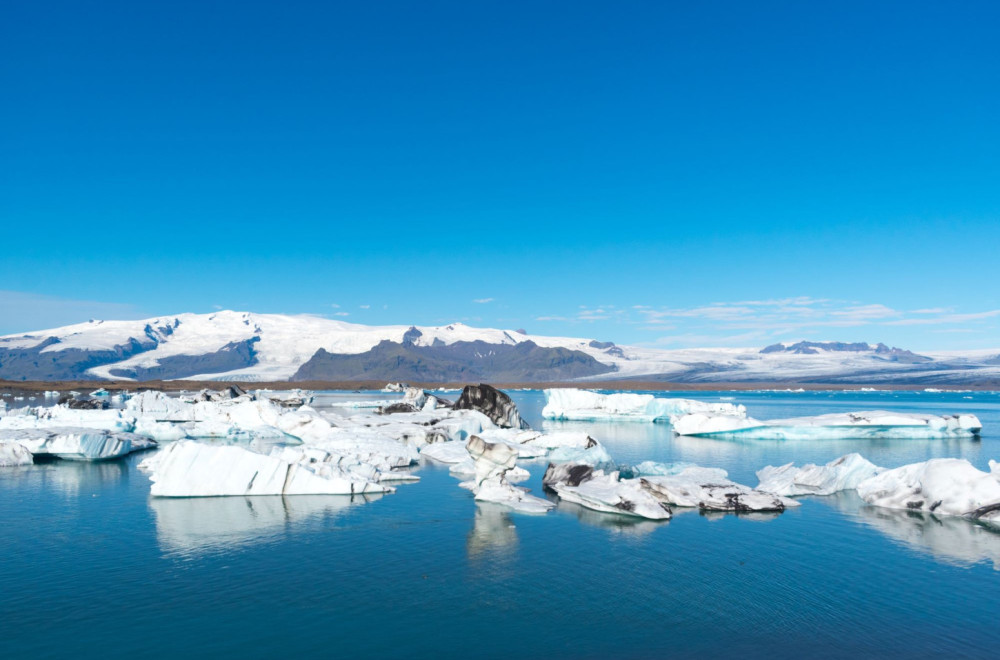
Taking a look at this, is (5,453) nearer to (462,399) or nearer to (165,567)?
(165,567)

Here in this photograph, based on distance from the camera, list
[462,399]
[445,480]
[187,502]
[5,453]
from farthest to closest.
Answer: [462,399] → [5,453] → [445,480] → [187,502]

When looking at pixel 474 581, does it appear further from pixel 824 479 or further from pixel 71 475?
pixel 71 475

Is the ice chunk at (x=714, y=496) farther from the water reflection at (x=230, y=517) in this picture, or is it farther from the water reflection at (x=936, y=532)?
the water reflection at (x=230, y=517)

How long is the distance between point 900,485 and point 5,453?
2879 cm

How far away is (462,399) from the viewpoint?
4012 cm

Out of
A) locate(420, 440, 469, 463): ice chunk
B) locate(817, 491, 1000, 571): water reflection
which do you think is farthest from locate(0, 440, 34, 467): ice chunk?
locate(817, 491, 1000, 571): water reflection

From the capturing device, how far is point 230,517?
15648 mm

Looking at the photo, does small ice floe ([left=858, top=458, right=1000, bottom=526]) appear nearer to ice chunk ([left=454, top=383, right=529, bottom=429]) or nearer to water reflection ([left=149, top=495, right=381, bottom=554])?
water reflection ([left=149, top=495, right=381, bottom=554])

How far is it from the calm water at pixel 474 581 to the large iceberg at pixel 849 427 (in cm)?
1746

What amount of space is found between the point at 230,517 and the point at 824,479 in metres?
Answer: 16.0

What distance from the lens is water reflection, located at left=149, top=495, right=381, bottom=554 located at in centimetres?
1352

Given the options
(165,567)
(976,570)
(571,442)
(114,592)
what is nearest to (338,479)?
(165,567)

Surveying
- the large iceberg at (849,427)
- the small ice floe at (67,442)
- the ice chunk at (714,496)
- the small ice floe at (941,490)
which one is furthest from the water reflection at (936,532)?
the small ice floe at (67,442)

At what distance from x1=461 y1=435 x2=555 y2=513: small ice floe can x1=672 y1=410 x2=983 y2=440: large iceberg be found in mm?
19930
